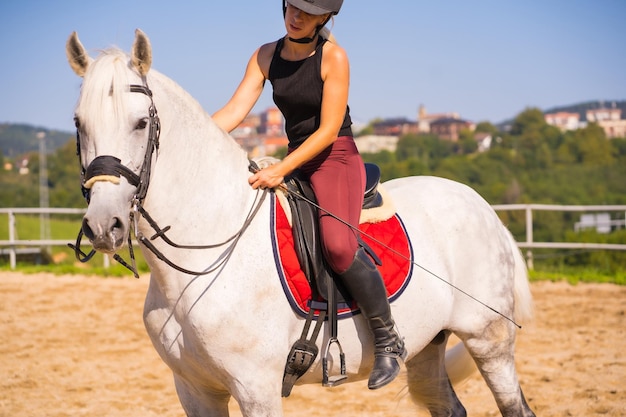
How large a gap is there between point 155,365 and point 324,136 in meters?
5.08

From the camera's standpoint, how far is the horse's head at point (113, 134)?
2.73 m

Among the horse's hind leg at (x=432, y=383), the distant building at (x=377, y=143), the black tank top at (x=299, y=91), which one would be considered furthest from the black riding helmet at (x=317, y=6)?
the distant building at (x=377, y=143)

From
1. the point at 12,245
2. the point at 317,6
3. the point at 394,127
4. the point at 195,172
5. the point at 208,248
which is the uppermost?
the point at 394,127

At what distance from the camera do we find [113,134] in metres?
2.80

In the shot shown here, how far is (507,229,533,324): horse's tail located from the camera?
454 centimetres

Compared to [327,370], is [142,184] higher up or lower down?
higher up

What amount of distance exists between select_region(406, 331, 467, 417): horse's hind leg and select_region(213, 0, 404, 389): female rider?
901mm

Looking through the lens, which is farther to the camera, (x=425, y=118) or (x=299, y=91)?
(x=425, y=118)

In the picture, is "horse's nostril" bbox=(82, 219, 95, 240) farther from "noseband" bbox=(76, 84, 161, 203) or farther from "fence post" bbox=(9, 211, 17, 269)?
"fence post" bbox=(9, 211, 17, 269)

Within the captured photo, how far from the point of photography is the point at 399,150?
4156 cm

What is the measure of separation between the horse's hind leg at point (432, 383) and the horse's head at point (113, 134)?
239 cm

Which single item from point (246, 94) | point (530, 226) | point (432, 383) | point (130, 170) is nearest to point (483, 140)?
point (530, 226)

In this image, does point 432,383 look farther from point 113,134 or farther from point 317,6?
point 113,134

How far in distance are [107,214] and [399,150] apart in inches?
1552
